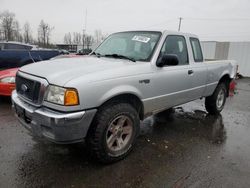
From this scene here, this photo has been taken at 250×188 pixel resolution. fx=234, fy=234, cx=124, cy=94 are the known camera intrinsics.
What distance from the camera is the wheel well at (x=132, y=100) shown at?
125 inches

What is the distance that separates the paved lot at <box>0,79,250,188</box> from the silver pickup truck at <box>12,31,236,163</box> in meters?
0.32

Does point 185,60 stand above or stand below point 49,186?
above

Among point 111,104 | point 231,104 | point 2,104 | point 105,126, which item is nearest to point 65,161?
point 105,126

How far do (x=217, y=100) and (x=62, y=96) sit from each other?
447cm

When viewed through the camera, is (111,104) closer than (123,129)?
Yes

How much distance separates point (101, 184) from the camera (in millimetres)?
2797

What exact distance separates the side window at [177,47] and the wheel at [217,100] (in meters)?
1.76

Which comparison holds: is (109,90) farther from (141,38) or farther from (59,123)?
(141,38)

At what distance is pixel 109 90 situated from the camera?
2979 millimetres

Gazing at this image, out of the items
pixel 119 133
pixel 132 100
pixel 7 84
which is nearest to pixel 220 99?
pixel 132 100

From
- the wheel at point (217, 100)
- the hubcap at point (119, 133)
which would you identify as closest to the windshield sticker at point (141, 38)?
the hubcap at point (119, 133)

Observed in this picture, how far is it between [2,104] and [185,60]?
464 centimetres

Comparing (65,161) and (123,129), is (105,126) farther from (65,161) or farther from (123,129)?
(65,161)

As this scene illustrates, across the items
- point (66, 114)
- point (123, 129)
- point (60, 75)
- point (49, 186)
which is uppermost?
point (60, 75)
